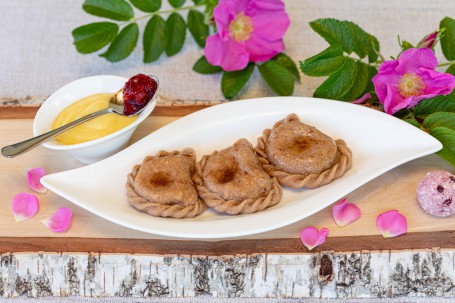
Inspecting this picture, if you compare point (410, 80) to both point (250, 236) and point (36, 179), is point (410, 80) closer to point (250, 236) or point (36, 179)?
point (250, 236)

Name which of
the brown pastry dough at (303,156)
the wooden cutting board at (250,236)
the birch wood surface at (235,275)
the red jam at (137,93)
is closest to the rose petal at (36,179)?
the wooden cutting board at (250,236)

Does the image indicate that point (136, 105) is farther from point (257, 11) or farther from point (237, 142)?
point (257, 11)

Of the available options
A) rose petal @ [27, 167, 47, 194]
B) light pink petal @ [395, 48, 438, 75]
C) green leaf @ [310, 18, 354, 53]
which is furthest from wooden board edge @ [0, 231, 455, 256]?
green leaf @ [310, 18, 354, 53]

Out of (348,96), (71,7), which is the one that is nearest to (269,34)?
(348,96)

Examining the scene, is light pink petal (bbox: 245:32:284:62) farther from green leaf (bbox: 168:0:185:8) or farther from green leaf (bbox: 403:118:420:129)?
green leaf (bbox: 403:118:420:129)

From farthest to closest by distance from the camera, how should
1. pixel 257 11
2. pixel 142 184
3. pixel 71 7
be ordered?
pixel 71 7 → pixel 257 11 → pixel 142 184
